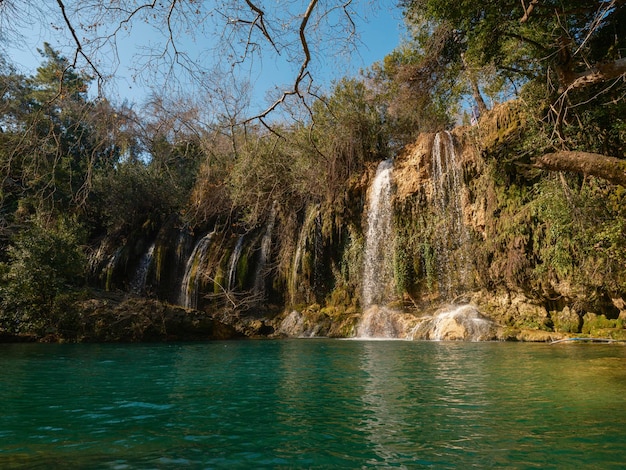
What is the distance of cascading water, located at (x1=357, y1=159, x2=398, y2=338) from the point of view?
1672 cm

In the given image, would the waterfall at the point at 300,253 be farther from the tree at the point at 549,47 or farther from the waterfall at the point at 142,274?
the tree at the point at 549,47

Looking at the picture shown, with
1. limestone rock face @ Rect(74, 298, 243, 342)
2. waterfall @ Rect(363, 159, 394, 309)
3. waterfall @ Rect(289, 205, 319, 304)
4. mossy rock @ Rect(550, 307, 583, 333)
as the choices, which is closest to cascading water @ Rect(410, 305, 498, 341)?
mossy rock @ Rect(550, 307, 583, 333)

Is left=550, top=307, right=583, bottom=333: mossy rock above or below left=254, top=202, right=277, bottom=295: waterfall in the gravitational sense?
below

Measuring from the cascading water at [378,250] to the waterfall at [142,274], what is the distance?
33.8ft

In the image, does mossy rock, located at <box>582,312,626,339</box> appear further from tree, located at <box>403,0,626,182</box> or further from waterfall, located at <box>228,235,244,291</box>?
waterfall, located at <box>228,235,244,291</box>

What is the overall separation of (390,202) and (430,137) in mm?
2897

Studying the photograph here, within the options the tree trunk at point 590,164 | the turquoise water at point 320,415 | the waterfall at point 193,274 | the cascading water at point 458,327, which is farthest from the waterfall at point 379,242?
the tree trunk at point 590,164

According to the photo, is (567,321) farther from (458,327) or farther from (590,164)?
(590,164)

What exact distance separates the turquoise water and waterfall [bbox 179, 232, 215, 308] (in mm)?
12379

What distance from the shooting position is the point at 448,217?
53.4 feet

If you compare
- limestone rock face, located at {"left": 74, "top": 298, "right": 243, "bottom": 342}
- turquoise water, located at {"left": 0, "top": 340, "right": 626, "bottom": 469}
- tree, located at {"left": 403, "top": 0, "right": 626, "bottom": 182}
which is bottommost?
turquoise water, located at {"left": 0, "top": 340, "right": 626, "bottom": 469}

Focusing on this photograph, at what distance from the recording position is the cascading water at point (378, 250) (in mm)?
16717

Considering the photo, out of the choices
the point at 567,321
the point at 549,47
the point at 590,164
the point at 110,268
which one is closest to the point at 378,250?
the point at 567,321

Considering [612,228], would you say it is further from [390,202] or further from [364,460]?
[364,460]
